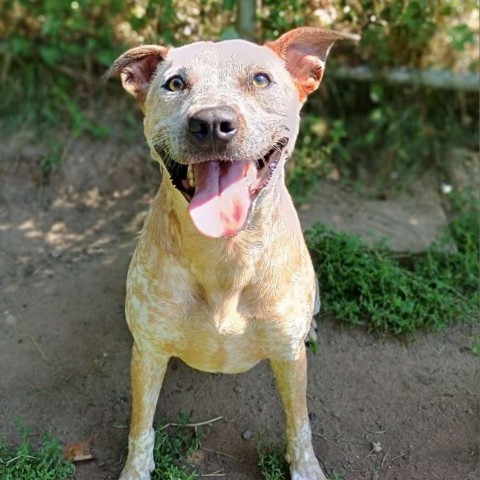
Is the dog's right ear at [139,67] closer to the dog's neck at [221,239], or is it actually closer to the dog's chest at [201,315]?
the dog's neck at [221,239]

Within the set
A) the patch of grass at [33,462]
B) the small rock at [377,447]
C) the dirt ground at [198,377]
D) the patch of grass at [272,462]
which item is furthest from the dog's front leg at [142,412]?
the small rock at [377,447]

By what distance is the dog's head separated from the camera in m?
2.96

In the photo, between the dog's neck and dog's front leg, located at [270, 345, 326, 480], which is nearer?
the dog's neck

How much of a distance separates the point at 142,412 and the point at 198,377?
2.30 ft

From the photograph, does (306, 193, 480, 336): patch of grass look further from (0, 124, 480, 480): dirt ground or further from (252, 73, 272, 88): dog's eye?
(252, 73, 272, 88): dog's eye

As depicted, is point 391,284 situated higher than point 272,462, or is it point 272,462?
point 391,284

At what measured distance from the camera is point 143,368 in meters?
3.67

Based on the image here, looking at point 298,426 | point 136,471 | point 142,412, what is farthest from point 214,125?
point 136,471

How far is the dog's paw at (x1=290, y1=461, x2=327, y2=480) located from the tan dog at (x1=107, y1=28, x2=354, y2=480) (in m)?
0.41

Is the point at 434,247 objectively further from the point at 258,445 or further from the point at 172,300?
the point at 172,300

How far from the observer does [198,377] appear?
4445 mm

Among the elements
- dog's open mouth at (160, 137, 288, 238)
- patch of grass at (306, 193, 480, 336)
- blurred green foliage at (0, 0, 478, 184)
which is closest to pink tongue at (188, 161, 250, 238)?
dog's open mouth at (160, 137, 288, 238)

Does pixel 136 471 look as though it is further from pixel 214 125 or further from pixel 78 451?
pixel 214 125

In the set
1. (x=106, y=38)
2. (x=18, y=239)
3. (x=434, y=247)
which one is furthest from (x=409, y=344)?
(x=106, y=38)
